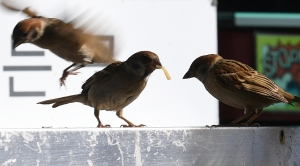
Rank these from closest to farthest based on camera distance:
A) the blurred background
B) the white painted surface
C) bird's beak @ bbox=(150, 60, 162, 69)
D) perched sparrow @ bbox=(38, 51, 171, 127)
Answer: bird's beak @ bbox=(150, 60, 162, 69)
perched sparrow @ bbox=(38, 51, 171, 127)
the white painted surface
the blurred background

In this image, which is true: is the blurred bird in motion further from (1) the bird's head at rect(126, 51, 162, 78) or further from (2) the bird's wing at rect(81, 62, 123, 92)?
(2) the bird's wing at rect(81, 62, 123, 92)

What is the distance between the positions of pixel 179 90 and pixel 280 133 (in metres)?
2.40

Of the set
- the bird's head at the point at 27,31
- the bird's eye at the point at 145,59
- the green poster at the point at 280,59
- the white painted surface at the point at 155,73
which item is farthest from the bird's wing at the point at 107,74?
the green poster at the point at 280,59

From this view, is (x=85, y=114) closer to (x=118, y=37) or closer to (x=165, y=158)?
(x=118, y=37)

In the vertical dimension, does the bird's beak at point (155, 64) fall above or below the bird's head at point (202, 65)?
above

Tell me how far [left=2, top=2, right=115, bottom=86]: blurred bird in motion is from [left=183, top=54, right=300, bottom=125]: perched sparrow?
0.58 m

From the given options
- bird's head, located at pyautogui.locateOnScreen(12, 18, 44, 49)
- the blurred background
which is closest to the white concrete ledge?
bird's head, located at pyautogui.locateOnScreen(12, 18, 44, 49)

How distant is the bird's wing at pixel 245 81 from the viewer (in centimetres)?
252

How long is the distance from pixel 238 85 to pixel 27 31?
38.5 inches

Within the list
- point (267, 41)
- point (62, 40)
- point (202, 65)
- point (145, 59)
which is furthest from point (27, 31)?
point (267, 41)

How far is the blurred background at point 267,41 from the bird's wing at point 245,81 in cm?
198

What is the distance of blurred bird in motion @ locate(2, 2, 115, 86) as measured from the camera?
208cm

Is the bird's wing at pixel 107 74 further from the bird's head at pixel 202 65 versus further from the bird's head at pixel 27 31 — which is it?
the bird's head at pixel 27 31

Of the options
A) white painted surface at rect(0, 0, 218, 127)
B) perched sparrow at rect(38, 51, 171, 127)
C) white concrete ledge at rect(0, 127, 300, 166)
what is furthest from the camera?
white painted surface at rect(0, 0, 218, 127)
